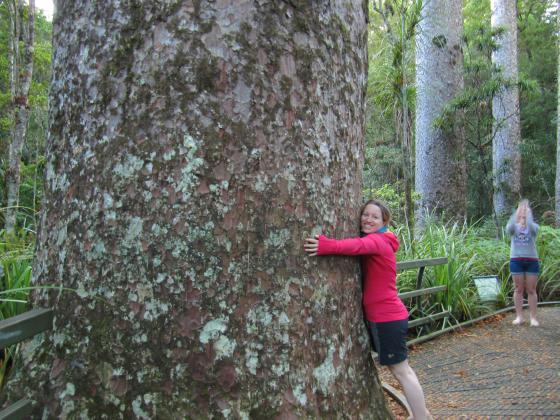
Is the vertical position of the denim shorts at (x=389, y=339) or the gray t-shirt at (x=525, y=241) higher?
the gray t-shirt at (x=525, y=241)

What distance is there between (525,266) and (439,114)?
5.06 m

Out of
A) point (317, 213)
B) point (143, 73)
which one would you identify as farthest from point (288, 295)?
point (143, 73)

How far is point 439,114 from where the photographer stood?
10625 millimetres

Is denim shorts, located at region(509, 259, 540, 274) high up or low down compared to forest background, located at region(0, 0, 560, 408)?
down

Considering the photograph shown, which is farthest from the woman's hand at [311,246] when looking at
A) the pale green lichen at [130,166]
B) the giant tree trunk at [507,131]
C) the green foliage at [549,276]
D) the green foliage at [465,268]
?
the giant tree trunk at [507,131]

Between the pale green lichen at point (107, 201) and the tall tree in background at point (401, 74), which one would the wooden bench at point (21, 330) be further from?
the tall tree in background at point (401, 74)

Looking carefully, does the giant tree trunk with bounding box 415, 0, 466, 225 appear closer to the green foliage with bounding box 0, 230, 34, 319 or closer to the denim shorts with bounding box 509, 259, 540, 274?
the denim shorts with bounding box 509, 259, 540, 274

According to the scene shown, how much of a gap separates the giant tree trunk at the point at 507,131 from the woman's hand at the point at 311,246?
36.6 feet

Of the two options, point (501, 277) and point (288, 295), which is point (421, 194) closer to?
point (501, 277)

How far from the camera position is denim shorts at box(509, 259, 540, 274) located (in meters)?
6.40

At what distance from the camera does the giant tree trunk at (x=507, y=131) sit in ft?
43.5

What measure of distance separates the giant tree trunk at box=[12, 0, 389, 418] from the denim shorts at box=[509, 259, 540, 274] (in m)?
5.28

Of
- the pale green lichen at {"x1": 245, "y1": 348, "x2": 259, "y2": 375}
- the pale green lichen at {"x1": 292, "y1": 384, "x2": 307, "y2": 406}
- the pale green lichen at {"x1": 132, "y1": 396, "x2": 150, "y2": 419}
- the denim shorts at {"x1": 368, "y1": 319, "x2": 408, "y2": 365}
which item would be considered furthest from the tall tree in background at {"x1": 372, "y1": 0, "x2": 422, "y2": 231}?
the pale green lichen at {"x1": 132, "y1": 396, "x2": 150, "y2": 419}

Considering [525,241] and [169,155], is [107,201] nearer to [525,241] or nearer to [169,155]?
[169,155]
